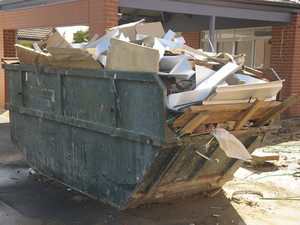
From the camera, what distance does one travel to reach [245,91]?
3.76m

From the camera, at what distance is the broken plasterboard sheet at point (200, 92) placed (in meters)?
3.55

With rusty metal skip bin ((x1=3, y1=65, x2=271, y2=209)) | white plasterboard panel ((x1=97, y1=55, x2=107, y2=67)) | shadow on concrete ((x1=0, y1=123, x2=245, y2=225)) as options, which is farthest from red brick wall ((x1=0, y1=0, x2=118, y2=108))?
shadow on concrete ((x1=0, y1=123, x2=245, y2=225))

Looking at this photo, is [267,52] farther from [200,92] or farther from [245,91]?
[200,92]

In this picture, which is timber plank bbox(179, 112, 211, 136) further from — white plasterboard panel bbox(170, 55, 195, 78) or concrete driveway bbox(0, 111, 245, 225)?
concrete driveway bbox(0, 111, 245, 225)

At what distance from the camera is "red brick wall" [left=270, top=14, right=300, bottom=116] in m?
11.0

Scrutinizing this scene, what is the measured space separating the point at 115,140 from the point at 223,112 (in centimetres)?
125

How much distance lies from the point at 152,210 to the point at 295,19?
342 inches

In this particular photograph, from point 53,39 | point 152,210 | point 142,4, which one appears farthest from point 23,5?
point 152,210

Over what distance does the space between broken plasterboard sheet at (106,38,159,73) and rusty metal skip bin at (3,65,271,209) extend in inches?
4.0

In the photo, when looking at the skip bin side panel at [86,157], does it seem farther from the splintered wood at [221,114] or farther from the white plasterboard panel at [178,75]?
the white plasterboard panel at [178,75]

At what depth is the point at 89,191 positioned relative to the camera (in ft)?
15.7

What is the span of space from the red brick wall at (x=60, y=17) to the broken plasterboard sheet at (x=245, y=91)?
4775 mm

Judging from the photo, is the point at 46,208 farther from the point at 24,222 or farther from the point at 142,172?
the point at 142,172

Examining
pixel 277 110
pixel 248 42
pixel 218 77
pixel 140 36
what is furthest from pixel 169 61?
pixel 248 42
